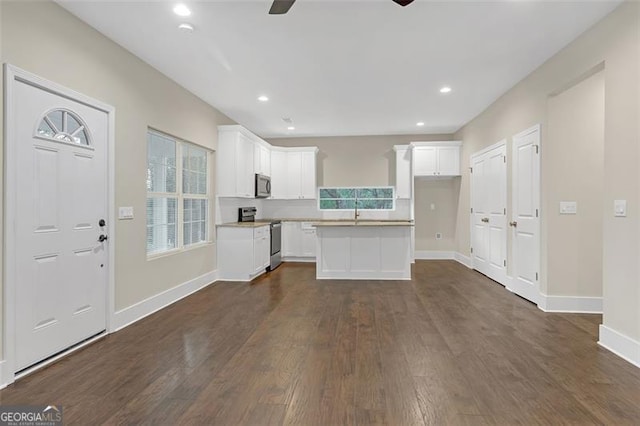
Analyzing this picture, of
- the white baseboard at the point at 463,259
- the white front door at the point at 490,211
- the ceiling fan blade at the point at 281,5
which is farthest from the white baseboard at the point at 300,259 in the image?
the ceiling fan blade at the point at 281,5

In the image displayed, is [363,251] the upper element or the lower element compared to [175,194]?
lower

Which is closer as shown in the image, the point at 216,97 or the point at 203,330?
the point at 203,330

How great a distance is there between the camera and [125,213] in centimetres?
335

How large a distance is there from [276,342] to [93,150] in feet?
7.64

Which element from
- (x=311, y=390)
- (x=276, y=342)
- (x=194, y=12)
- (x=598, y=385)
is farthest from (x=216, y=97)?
(x=598, y=385)

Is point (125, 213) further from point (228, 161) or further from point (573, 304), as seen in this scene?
point (573, 304)

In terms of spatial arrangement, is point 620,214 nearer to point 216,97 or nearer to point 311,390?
point 311,390

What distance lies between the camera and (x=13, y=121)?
7.30ft

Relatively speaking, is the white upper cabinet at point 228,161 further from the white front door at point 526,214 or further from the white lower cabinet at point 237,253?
the white front door at point 526,214

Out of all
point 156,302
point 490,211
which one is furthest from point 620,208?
point 156,302

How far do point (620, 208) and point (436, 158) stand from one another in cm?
444

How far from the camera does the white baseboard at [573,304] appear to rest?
12.1 feet

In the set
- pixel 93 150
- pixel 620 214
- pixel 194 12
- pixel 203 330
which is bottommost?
pixel 203 330

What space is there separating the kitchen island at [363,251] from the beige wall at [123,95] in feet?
6.37
